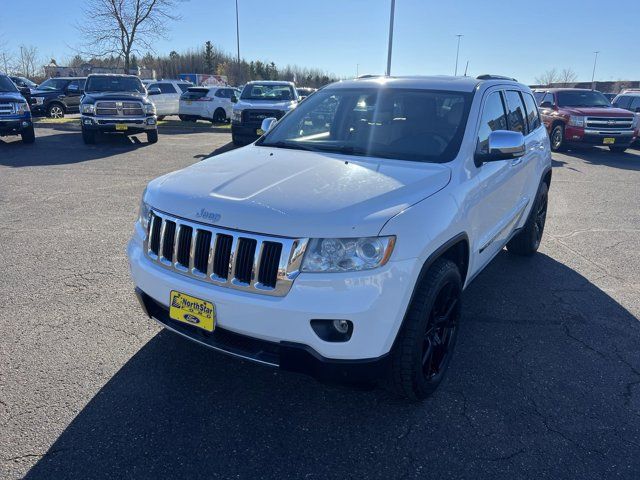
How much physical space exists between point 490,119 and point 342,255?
6.88ft

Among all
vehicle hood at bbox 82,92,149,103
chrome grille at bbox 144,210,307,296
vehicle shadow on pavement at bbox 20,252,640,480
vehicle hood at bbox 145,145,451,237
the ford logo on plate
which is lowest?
vehicle shadow on pavement at bbox 20,252,640,480

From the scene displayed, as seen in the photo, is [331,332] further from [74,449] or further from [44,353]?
[44,353]

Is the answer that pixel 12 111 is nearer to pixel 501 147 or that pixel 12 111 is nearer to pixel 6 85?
pixel 6 85

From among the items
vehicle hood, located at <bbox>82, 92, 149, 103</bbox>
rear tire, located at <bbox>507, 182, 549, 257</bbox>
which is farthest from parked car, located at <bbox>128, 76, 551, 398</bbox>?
vehicle hood, located at <bbox>82, 92, 149, 103</bbox>

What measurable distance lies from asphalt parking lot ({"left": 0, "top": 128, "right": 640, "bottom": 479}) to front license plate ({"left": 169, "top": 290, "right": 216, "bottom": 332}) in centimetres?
56

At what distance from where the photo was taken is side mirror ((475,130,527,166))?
10.6ft

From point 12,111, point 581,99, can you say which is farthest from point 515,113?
point 581,99

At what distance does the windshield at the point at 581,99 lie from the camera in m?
15.2

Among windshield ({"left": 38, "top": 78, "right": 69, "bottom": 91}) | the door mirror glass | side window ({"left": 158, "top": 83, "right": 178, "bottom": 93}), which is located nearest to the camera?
the door mirror glass

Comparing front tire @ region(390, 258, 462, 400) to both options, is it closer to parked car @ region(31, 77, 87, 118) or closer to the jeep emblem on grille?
the jeep emblem on grille

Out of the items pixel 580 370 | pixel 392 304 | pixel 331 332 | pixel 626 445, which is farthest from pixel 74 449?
pixel 580 370

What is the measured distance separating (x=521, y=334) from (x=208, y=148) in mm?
11978

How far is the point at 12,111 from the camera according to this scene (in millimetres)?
12172

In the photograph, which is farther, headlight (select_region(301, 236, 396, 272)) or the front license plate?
the front license plate
